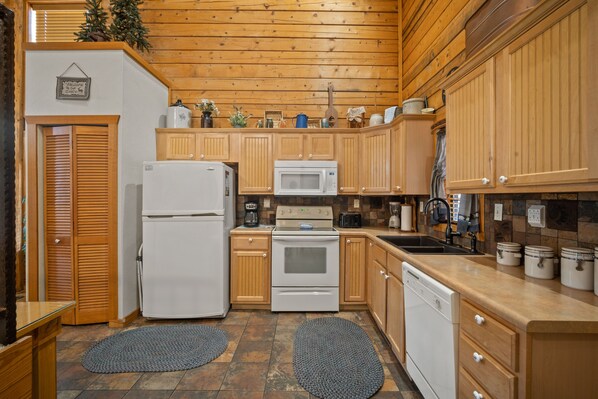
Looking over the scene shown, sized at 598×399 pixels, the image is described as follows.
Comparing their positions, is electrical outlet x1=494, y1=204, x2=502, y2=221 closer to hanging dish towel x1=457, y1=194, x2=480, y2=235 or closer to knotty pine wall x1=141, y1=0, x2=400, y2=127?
hanging dish towel x1=457, y1=194, x2=480, y2=235

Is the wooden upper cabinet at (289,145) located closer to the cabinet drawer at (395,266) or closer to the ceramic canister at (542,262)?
the cabinet drawer at (395,266)

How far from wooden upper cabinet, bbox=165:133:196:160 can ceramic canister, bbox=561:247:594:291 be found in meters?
3.38

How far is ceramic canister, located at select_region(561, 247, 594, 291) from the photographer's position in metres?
1.11

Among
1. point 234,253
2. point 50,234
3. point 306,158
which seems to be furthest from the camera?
point 306,158

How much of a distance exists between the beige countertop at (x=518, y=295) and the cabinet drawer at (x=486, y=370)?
191 millimetres

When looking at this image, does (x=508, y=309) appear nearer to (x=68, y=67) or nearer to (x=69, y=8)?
(x=68, y=67)

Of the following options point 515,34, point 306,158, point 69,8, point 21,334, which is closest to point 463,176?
point 515,34

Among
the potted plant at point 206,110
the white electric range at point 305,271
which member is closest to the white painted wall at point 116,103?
the potted plant at point 206,110

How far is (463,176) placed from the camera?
1.73m

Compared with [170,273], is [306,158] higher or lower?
higher

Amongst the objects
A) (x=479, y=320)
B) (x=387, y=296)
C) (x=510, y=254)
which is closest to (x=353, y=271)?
(x=387, y=296)

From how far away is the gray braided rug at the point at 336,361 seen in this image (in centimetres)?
178

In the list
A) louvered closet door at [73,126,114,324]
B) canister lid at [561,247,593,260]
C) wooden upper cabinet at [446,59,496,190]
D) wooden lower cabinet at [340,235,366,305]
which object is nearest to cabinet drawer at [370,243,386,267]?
wooden lower cabinet at [340,235,366,305]

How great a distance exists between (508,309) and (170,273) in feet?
8.93
